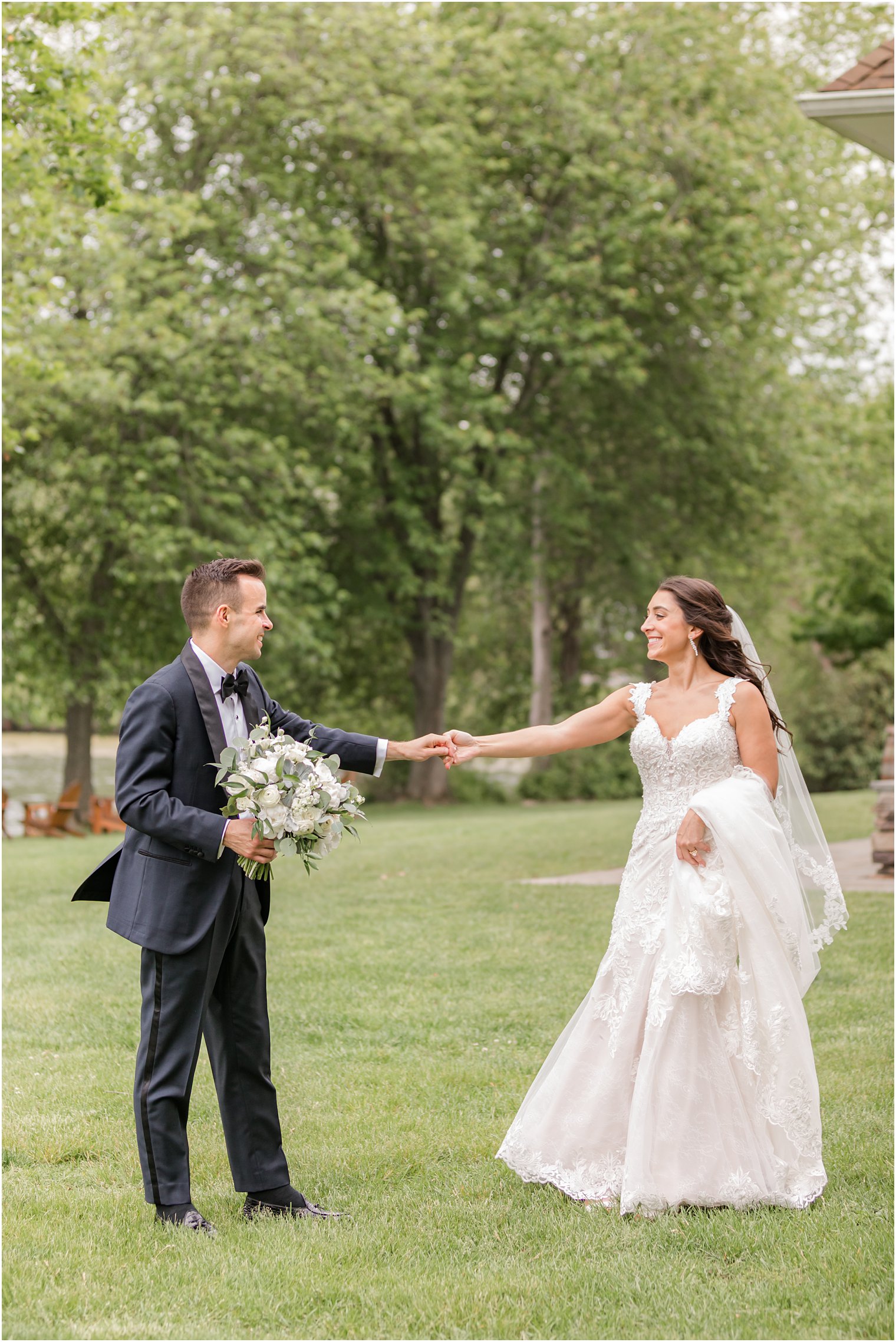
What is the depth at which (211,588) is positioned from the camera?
465cm

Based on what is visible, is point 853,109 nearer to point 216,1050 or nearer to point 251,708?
point 251,708

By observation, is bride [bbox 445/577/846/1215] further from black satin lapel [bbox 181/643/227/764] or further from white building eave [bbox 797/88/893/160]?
white building eave [bbox 797/88/893/160]

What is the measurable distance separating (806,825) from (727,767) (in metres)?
0.65

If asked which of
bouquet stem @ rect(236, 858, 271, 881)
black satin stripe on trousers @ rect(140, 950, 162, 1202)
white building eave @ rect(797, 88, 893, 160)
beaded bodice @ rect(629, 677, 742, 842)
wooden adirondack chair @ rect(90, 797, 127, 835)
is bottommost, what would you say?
wooden adirondack chair @ rect(90, 797, 127, 835)

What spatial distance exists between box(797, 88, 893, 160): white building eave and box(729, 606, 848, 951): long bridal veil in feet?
20.2

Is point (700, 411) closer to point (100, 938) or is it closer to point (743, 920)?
point (100, 938)

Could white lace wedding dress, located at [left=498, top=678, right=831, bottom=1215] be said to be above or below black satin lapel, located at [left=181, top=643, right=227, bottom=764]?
below

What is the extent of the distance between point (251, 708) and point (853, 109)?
7708 millimetres

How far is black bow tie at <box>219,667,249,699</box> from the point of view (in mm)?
4676

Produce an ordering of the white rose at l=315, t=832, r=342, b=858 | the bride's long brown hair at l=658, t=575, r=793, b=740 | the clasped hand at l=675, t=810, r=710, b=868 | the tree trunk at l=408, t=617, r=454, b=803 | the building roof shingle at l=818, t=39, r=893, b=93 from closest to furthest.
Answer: the white rose at l=315, t=832, r=342, b=858 < the clasped hand at l=675, t=810, r=710, b=868 < the bride's long brown hair at l=658, t=575, r=793, b=740 < the building roof shingle at l=818, t=39, r=893, b=93 < the tree trunk at l=408, t=617, r=454, b=803

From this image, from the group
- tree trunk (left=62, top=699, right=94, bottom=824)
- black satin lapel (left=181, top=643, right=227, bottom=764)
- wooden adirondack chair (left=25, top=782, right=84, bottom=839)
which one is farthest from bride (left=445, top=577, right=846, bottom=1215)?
tree trunk (left=62, top=699, right=94, bottom=824)

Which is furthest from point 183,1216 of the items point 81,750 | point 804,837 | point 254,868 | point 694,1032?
point 81,750

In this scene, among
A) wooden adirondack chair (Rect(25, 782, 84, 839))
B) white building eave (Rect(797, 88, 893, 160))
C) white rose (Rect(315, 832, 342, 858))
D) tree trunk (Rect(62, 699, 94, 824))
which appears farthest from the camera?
tree trunk (Rect(62, 699, 94, 824))

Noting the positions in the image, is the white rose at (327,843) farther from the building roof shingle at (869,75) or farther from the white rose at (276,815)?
the building roof shingle at (869,75)
